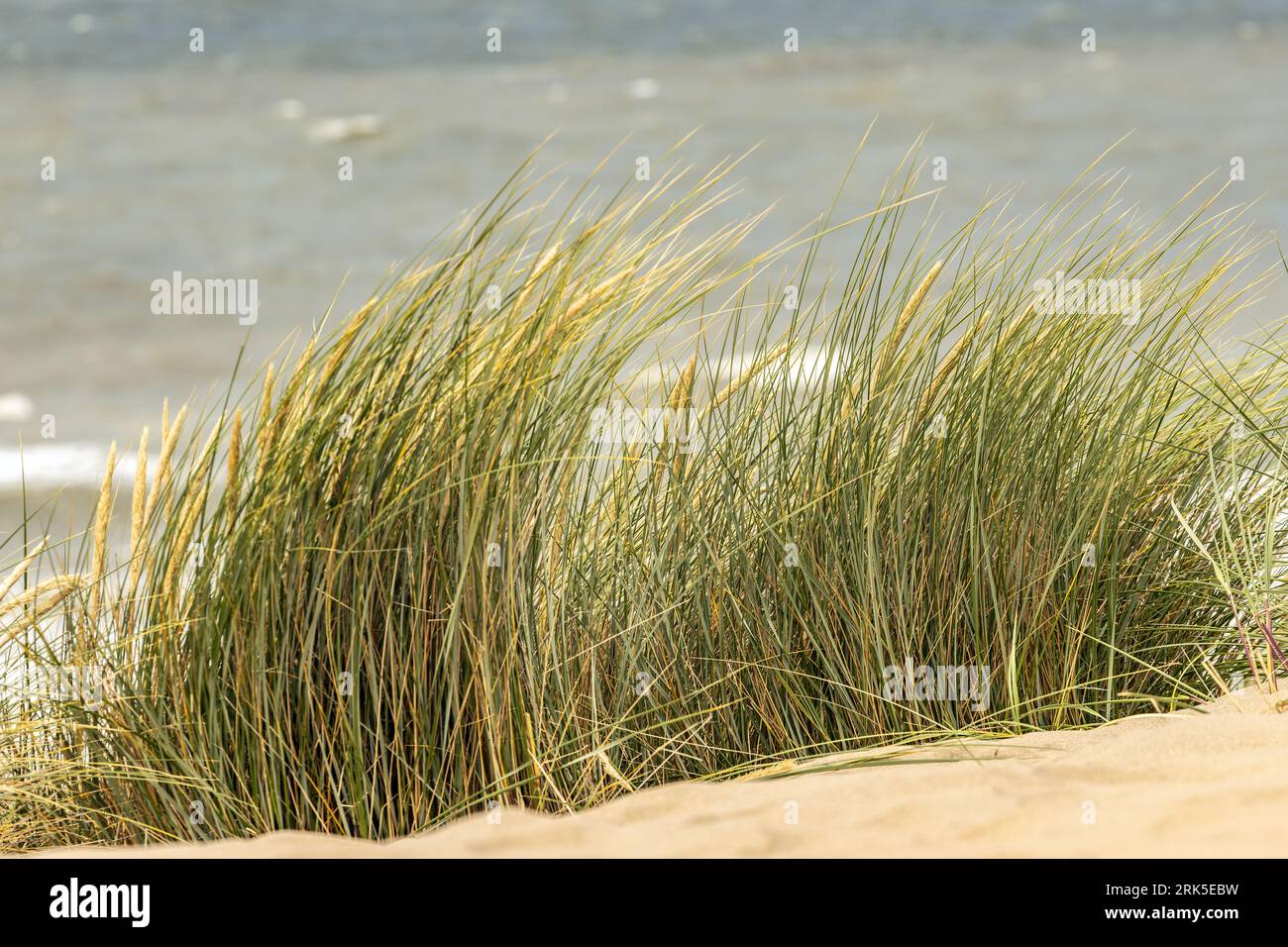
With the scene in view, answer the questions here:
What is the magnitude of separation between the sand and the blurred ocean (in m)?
6.48

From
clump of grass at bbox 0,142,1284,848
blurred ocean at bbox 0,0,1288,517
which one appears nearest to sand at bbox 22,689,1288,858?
clump of grass at bbox 0,142,1284,848

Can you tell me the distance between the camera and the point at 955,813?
1.98 meters

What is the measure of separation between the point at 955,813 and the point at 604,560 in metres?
1.12

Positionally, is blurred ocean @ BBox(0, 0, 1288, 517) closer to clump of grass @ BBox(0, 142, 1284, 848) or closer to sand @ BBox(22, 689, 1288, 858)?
clump of grass @ BBox(0, 142, 1284, 848)

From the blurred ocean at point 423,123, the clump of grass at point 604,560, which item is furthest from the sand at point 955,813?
the blurred ocean at point 423,123

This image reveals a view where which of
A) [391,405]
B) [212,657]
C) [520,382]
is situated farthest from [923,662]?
[212,657]

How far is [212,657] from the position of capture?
8.18ft

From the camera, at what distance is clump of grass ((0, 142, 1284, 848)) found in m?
2.49

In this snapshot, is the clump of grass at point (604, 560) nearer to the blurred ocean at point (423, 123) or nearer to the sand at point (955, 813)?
the sand at point (955, 813)

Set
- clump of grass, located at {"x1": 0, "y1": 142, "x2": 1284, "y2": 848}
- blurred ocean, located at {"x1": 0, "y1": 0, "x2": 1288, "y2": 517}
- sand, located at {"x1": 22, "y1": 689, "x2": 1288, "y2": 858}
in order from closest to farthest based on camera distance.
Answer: sand, located at {"x1": 22, "y1": 689, "x2": 1288, "y2": 858}
clump of grass, located at {"x1": 0, "y1": 142, "x2": 1284, "y2": 848}
blurred ocean, located at {"x1": 0, "y1": 0, "x2": 1288, "y2": 517}

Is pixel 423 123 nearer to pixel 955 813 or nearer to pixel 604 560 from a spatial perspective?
pixel 604 560

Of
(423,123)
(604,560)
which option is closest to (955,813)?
(604,560)

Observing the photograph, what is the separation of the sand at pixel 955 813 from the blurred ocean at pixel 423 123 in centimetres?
648

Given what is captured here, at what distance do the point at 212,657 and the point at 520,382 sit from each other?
761 mm
